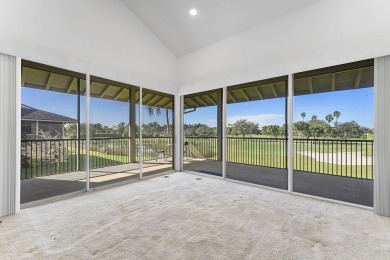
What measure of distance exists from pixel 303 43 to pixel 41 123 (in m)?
4.73

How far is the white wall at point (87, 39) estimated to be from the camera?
2691 mm

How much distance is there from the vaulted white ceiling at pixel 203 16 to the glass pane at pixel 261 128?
1.23m

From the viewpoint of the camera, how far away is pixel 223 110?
14.7 feet

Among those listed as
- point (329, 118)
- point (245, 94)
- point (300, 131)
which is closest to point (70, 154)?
point (245, 94)

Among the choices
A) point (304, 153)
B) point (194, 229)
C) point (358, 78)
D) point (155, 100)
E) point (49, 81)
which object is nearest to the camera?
point (194, 229)

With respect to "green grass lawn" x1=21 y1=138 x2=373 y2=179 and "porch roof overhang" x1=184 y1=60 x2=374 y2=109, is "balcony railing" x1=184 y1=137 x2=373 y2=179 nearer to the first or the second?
"green grass lawn" x1=21 y1=138 x2=373 y2=179

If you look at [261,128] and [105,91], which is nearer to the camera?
[105,91]

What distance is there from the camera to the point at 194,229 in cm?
218

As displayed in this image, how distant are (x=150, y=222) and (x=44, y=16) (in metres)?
3.50

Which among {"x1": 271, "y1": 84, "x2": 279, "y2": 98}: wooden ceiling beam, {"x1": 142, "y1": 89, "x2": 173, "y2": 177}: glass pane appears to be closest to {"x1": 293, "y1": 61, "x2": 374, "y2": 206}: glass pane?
{"x1": 271, "y1": 84, "x2": 279, "y2": 98}: wooden ceiling beam

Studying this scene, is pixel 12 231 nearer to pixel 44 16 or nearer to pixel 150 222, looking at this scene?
pixel 150 222

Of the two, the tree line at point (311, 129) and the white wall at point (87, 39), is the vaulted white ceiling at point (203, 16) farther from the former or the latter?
the tree line at point (311, 129)

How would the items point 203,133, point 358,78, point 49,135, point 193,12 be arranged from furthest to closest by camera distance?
point 203,133, point 193,12, point 49,135, point 358,78

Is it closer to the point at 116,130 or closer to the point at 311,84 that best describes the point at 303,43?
the point at 311,84
